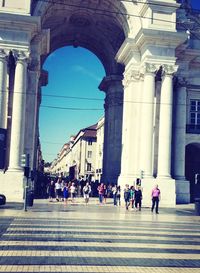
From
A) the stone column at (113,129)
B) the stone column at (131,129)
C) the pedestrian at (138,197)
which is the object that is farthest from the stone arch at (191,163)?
the pedestrian at (138,197)

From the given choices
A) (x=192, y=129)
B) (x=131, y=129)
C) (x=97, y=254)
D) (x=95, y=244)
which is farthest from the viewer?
(x=192, y=129)

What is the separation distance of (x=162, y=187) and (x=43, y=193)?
1221cm

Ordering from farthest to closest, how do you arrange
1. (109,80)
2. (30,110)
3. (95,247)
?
(109,80)
(30,110)
(95,247)

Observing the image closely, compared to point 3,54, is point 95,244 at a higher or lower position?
lower

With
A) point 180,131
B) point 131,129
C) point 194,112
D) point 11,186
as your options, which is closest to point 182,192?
point 180,131

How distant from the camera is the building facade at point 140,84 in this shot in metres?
29.0

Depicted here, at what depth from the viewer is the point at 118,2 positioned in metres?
32.9

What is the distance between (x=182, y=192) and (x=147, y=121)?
242 inches

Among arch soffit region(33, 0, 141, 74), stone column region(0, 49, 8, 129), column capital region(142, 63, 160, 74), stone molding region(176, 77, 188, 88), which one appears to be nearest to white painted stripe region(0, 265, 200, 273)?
stone column region(0, 49, 8, 129)

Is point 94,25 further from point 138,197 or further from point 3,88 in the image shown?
point 138,197

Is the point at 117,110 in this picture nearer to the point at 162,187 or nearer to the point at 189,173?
the point at 189,173

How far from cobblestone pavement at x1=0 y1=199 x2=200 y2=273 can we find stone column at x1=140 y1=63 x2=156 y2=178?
46.7ft

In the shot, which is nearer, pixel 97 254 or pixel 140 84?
pixel 97 254

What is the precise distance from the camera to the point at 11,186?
2802 cm
